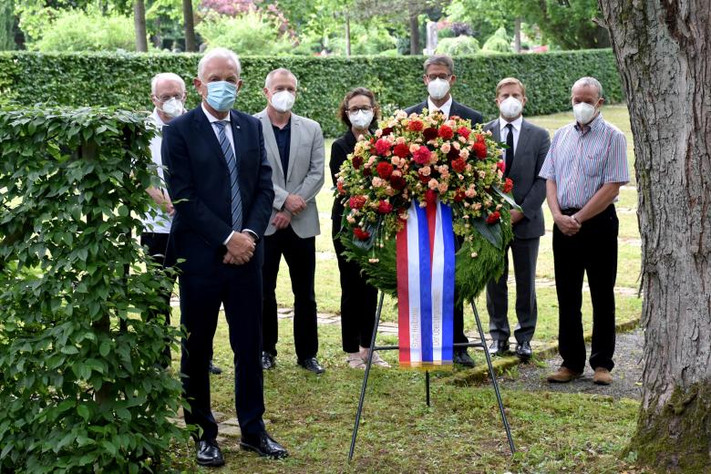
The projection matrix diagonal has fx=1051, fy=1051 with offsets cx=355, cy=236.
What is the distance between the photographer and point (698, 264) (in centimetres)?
551

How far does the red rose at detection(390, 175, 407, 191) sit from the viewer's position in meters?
6.21

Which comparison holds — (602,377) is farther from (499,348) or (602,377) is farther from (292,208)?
(292,208)

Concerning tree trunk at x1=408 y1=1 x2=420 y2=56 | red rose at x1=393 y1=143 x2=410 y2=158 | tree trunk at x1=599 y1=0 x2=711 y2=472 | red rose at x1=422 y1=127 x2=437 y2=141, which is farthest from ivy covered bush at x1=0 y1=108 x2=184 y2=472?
tree trunk at x1=408 y1=1 x2=420 y2=56

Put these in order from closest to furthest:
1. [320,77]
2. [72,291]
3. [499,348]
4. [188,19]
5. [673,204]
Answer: [72,291]
[673,204]
[499,348]
[188,19]
[320,77]

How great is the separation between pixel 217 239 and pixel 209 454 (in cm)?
122

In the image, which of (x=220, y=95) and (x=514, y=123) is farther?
(x=514, y=123)

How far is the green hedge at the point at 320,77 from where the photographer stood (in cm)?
2272

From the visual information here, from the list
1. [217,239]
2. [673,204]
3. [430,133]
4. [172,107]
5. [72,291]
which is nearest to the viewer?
[72,291]

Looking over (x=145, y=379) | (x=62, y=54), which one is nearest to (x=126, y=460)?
(x=145, y=379)

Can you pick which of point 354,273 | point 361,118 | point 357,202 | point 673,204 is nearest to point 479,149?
point 357,202

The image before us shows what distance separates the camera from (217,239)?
588cm

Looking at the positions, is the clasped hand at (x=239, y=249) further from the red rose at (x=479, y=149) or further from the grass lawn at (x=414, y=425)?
the red rose at (x=479, y=149)

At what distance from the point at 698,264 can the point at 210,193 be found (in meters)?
2.70

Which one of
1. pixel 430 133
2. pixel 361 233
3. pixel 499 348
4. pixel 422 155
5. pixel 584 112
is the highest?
pixel 584 112
